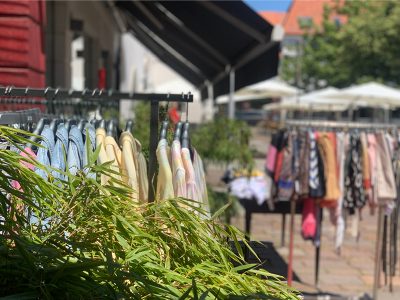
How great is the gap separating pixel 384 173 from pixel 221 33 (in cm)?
409

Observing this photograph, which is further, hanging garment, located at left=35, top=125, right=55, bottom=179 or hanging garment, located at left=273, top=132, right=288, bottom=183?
hanging garment, located at left=273, top=132, right=288, bottom=183

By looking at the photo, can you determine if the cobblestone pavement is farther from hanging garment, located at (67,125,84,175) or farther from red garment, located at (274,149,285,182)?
hanging garment, located at (67,125,84,175)

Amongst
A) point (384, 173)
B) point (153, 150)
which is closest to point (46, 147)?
point (153, 150)

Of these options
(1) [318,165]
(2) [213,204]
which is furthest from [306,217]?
(2) [213,204]

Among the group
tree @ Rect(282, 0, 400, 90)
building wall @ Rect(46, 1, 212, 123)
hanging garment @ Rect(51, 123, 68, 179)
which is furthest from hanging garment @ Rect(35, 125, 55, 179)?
tree @ Rect(282, 0, 400, 90)

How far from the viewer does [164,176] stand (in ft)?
8.32

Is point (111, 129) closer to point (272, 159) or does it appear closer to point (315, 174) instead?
point (315, 174)

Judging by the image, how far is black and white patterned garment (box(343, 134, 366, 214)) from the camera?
5.33 m

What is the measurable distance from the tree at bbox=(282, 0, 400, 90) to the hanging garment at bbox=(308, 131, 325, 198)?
29054 mm

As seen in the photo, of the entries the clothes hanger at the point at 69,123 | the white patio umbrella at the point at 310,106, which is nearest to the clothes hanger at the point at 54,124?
the clothes hanger at the point at 69,123

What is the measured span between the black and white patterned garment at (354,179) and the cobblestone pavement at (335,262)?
0.92m

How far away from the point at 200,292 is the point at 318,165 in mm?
3838

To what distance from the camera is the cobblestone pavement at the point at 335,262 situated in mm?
5885

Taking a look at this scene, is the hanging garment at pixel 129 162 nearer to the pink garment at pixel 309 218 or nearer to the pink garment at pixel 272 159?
the pink garment at pixel 272 159
